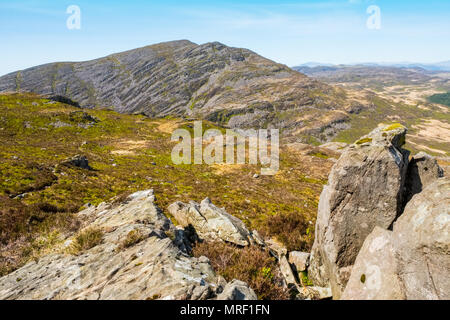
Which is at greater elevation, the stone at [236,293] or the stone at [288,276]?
the stone at [236,293]

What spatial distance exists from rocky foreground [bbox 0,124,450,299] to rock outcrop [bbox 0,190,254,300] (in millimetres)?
34

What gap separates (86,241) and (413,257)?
11.7 m

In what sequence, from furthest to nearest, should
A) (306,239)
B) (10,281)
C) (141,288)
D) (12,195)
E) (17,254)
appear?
(12,195) → (306,239) → (17,254) → (10,281) → (141,288)

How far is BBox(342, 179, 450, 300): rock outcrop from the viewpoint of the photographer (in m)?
6.36

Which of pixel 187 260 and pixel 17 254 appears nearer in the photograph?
pixel 187 260

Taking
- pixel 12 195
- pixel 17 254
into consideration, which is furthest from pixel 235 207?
pixel 12 195

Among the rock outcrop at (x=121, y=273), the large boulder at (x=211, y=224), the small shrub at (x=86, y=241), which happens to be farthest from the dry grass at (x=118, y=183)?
the large boulder at (x=211, y=224)

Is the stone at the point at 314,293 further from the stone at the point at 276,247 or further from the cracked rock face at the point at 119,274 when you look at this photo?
the cracked rock face at the point at 119,274

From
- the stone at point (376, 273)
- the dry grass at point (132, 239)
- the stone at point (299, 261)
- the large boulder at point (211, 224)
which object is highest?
the dry grass at point (132, 239)

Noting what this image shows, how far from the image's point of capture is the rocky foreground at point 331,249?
21.4 ft

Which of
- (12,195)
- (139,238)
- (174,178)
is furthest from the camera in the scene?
(174,178)
